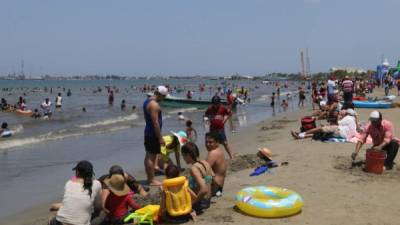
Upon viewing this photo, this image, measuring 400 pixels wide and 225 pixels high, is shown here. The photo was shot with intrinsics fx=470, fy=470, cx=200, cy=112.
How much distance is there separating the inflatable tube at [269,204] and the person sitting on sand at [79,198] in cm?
186

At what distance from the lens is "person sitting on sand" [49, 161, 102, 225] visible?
15.9 ft

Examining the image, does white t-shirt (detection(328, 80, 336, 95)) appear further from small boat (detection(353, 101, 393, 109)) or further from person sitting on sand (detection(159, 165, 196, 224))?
person sitting on sand (detection(159, 165, 196, 224))

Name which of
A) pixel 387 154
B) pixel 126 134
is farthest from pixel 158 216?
pixel 126 134

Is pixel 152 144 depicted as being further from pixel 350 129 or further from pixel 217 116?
pixel 350 129

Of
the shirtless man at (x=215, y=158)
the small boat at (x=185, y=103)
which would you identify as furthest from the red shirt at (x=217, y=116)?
the small boat at (x=185, y=103)

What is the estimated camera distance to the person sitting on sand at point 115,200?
5.48m

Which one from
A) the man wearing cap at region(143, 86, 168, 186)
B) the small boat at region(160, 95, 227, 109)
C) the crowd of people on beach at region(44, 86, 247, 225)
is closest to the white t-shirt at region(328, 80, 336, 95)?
the man wearing cap at region(143, 86, 168, 186)

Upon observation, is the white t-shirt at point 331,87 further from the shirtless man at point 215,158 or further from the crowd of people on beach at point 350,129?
the shirtless man at point 215,158

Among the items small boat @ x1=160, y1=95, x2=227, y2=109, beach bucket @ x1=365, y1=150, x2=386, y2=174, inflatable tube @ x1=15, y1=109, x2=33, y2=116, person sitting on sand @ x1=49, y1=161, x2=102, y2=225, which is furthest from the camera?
small boat @ x1=160, y1=95, x2=227, y2=109

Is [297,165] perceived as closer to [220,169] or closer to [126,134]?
[220,169]

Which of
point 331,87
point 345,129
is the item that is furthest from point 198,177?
point 331,87

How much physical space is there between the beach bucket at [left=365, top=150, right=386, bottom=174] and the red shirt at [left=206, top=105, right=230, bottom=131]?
291 cm

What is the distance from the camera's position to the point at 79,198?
4844 mm

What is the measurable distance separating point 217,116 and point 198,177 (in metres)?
3.93
